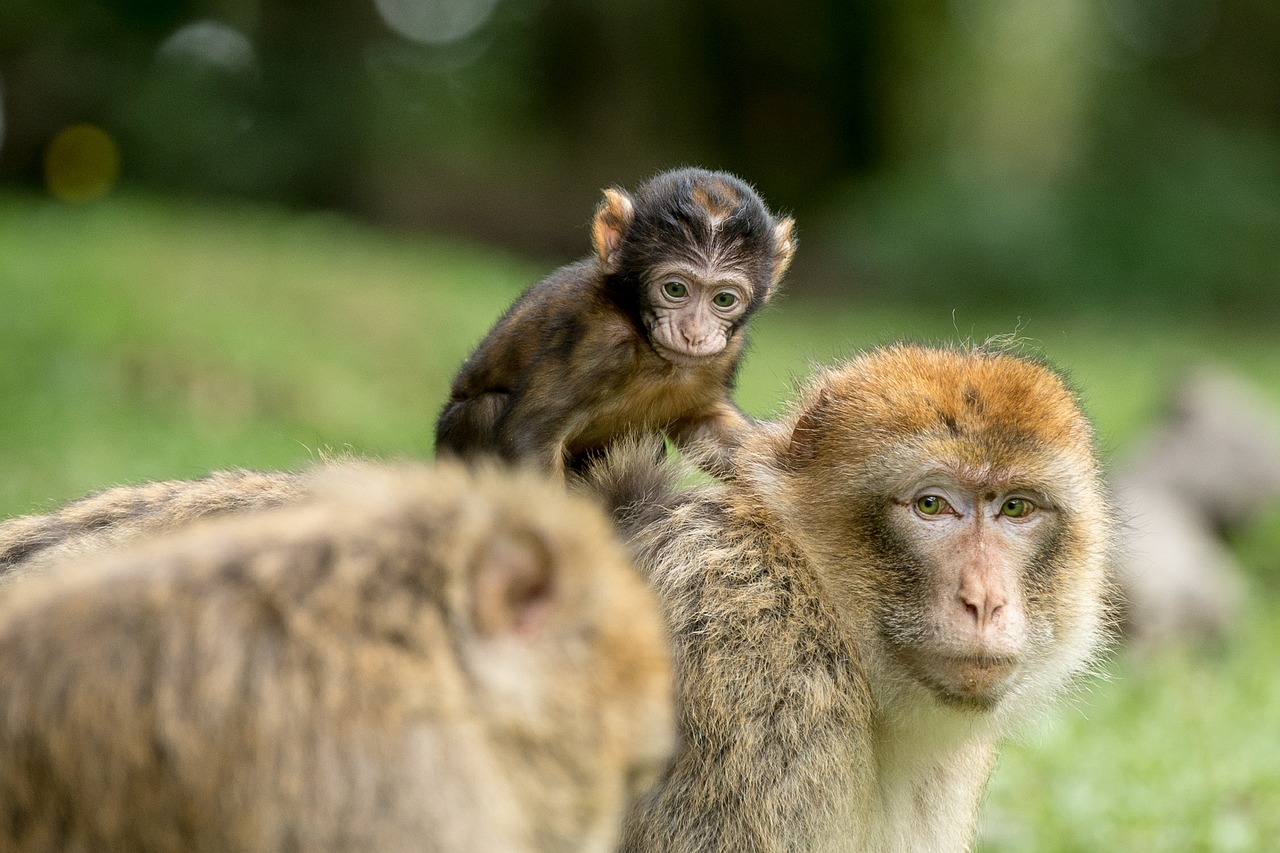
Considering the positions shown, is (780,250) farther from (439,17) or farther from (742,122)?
(439,17)

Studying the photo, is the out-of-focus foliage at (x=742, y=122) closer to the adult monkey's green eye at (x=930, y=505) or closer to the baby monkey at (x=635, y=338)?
the baby monkey at (x=635, y=338)

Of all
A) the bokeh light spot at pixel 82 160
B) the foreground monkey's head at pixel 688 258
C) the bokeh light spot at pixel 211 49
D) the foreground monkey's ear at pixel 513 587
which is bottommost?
the foreground monkey's ear at pixel 513 587

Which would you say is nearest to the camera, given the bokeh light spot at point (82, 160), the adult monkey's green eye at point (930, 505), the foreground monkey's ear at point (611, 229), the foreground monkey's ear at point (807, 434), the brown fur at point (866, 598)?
the brown fur at point (866, 598)

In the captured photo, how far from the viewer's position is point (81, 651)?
217 centimetres

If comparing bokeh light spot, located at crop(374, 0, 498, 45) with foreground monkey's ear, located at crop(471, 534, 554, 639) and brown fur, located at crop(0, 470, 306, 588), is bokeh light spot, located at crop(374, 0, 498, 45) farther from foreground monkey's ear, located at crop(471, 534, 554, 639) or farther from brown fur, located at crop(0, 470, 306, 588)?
foreground monkey's ear, located at crop(471, 534, 554, 639)

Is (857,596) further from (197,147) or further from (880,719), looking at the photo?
(197,147)

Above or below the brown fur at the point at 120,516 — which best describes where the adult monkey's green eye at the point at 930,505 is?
above

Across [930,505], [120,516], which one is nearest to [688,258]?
[930,505]

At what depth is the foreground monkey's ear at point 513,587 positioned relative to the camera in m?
2.26

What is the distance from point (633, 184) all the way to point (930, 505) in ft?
52.3

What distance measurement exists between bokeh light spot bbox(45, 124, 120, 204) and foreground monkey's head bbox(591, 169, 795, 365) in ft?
43.8

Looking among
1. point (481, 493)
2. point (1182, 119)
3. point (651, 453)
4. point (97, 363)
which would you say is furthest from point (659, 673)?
point (1182, 119)

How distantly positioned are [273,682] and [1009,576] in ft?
6.25

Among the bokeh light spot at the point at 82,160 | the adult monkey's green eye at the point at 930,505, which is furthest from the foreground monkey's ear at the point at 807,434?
the bokeh light spot at the point at 82,160
